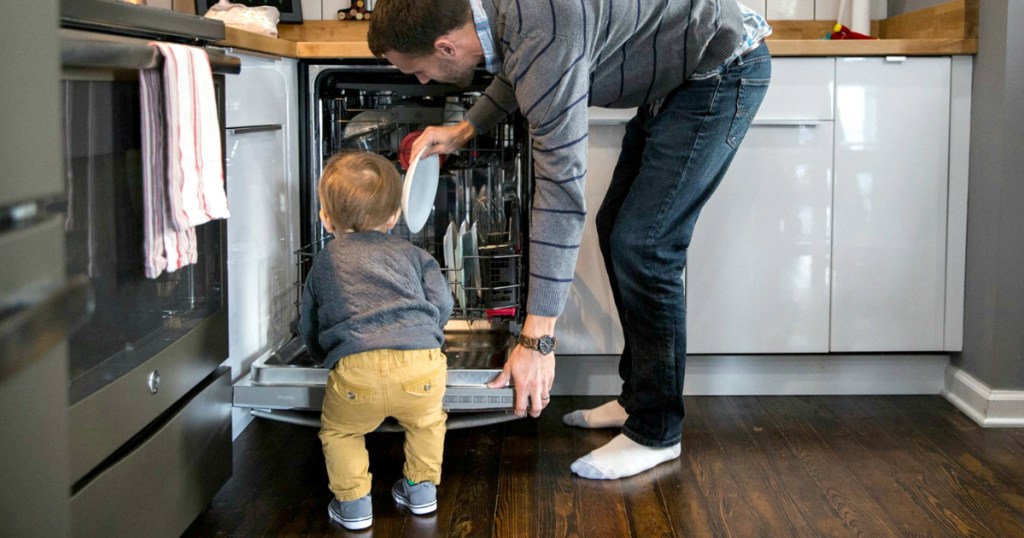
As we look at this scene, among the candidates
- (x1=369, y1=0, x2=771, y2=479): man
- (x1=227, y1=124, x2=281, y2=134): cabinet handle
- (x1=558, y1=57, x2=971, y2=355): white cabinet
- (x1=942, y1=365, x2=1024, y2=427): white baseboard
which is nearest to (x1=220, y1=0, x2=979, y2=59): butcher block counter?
(x1=558, y1=57, x2=971, y2=355): white cabinet

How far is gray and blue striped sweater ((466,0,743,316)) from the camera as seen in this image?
5.00 ft

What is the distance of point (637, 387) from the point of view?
2.05 metres

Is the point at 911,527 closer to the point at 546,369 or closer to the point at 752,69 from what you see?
the point at 546,369

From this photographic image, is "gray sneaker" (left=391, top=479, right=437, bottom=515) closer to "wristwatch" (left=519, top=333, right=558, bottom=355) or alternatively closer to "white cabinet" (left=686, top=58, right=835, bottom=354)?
"wristwatch" (left=519, top=333, right=558, bottom=355)

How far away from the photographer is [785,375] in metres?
2.62

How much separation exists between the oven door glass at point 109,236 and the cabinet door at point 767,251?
1363mm

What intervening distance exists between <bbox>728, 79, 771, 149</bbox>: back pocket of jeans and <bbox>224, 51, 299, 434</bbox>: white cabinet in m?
0.89

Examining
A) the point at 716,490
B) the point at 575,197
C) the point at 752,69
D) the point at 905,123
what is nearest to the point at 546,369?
the point at 575,197

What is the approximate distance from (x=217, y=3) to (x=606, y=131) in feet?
3.50

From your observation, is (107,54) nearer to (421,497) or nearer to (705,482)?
(421,497)

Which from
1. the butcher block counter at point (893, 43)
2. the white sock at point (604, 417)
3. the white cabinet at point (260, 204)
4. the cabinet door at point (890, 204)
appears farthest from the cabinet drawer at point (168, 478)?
the cabinet door at point (890, 204)

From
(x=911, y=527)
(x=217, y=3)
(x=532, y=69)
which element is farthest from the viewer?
(x=217, y=3)

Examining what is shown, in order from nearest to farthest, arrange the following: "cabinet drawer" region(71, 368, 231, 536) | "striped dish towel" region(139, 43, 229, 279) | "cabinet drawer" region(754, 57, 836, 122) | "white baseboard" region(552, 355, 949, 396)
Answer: "cabinet drawer" region(71, 368, 231, 536) < "striped dish towel" region(139, 43, 229, 279) < "cabinet drawer" region(754, 57, 836, 122) < "white baseboard" region(552, 355, 949, 396)

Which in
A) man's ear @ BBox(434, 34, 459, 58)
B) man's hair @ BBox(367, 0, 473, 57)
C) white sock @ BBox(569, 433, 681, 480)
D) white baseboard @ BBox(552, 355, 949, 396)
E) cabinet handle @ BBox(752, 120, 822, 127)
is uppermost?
man's hair @ BBox(367, 0, 473, 57)
